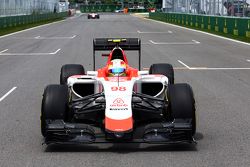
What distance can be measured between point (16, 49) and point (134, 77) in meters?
18.2

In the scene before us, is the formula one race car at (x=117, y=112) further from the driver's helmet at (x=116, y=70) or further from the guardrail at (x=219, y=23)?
the guardrail at (x=219, y=23)

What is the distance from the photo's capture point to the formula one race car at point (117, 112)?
696 cm

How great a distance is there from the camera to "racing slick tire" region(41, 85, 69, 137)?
7176 millimetres

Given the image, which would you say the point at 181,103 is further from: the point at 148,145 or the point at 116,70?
the point at 116,70

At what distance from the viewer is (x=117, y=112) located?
691 cm

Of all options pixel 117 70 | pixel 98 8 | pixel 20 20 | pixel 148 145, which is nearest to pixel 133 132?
pixel 148 145

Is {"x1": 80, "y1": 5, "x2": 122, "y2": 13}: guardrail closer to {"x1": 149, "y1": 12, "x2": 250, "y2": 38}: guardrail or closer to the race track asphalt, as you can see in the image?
{"x1": 149, "y1": 12, "x2": 250, "y2": 38}: guardrail

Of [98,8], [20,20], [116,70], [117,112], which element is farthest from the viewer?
[98,8]

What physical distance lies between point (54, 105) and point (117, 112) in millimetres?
810

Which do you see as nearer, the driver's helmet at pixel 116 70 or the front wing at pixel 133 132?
the front wing at pixel 133 132

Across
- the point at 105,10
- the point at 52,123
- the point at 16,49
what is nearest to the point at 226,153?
the point at 52,123

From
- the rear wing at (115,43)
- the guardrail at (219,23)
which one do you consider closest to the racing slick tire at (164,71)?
the rear wing at (115,43)

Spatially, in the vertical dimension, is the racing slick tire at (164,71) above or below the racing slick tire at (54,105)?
above

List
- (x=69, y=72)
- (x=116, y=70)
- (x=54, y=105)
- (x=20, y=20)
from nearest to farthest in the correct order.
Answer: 1. (x=54, y=105)
2. (x=116, y=70)
3. (x=69, y=72)
4. (x=20, y=20)
